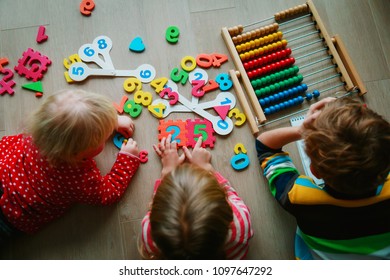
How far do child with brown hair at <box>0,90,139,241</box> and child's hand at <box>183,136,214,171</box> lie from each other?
0.16 m

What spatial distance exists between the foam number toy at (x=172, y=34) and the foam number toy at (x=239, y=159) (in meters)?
0.41

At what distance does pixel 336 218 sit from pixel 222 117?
1.51 ft

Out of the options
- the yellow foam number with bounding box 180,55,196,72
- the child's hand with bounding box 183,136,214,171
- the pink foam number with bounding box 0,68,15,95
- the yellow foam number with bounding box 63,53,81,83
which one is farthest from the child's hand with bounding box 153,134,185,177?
the pink foam number with bounding box 0,68,15,95

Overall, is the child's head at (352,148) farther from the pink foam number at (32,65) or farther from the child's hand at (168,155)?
the pink foam number at (32,65)

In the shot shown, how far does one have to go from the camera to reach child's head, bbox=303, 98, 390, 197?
68 centimetres

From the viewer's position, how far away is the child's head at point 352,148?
2.23ft

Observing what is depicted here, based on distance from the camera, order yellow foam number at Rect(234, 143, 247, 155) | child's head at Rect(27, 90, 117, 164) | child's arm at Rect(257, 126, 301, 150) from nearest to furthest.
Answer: child's head at Rect(27, 90, 117, 164), child's arm at Rect(257, 126, 301, 150), yellow foam number at Rect(234, 143, 247, 155)

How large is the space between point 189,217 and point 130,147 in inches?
17.0

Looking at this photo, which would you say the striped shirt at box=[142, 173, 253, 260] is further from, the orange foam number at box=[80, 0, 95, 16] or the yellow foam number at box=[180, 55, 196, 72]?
the orange foam number at box=[80, 0, 95, 16]

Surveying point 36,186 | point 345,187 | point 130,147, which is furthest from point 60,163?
point 345,187

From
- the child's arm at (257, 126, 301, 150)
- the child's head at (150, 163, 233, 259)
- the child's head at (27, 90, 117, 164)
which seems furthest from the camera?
the child's arm at (257, 126, 301, 150)

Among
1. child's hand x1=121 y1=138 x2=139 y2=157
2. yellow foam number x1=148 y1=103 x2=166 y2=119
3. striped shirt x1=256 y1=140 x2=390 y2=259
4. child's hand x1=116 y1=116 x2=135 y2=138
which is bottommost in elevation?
striped shirt x1=256 y1=140 x2=390 y2=259

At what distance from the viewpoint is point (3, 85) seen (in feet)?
3.59

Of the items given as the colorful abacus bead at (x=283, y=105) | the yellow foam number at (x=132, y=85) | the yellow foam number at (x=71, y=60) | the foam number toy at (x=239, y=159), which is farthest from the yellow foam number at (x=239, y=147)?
Result: the yellow foam number at (x=71, y=60)
